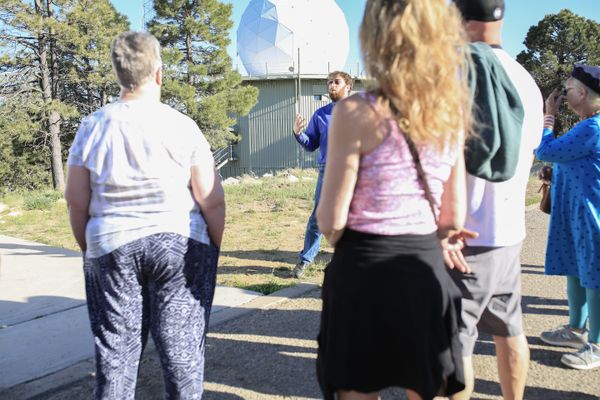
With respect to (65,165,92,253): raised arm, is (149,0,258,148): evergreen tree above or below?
above

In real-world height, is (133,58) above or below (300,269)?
above

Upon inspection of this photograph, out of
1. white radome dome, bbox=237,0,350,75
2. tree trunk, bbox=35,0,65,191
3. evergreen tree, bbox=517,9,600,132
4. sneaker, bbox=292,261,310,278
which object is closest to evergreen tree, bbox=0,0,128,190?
tree trunk, bbox=35,0,65,191

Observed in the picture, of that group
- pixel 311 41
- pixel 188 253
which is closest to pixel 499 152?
pixel 188 253

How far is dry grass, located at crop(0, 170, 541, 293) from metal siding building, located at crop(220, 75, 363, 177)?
1835cm

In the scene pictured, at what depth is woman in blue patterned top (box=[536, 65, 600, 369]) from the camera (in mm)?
2992

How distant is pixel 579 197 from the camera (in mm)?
3156

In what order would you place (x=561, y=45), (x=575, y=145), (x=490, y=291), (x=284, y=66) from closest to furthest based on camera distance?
(x=490, y=291), (x=575, y=145), (x=561, y=45), (x=284, y=66)

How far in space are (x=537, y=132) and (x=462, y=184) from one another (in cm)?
75

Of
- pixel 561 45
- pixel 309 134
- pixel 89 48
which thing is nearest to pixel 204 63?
pixel 89 48

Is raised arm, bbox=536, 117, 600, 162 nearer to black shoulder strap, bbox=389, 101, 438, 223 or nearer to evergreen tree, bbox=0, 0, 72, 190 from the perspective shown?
black shoulder strap, bbox=389, 101, 438, 223

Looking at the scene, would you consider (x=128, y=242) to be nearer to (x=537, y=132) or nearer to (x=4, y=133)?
(x=537, y=132)

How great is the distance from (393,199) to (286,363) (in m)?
1.91

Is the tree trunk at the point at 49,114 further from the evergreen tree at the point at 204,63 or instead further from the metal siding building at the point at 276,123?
the metal siding building at the point at 276,123

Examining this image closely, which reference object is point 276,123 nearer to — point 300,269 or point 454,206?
point 300,269
